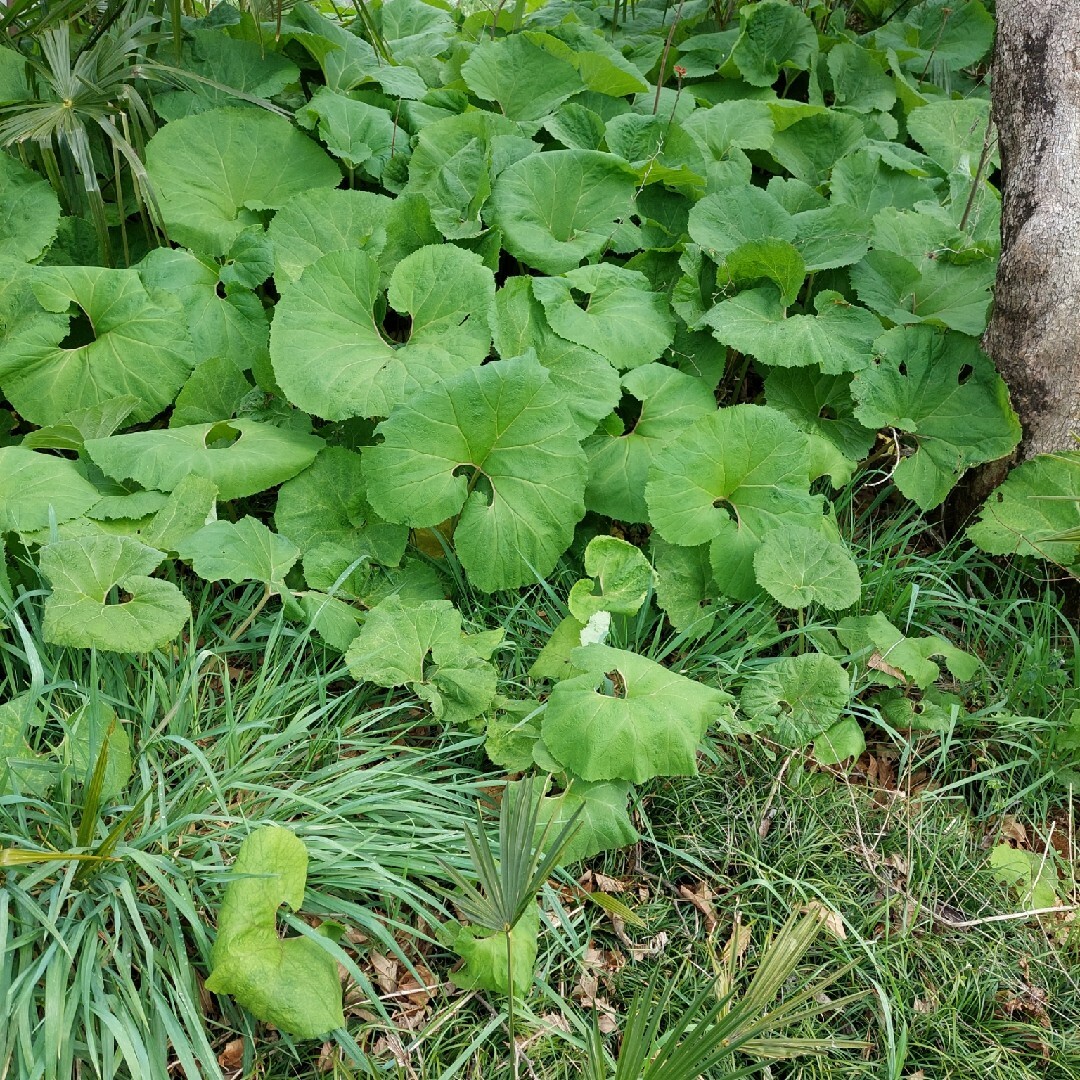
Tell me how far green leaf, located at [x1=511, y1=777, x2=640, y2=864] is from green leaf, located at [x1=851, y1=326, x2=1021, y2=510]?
1.08 meters


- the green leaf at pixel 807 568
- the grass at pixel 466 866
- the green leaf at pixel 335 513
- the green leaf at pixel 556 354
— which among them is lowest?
the grass at pixel 466 866

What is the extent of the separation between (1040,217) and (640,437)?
1.02 meters

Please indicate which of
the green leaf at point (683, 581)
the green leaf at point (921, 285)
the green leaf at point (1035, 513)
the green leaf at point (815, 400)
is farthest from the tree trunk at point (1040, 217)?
the green leaf at point (683, 581)

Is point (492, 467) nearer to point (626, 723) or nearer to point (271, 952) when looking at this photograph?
point (626, 723)

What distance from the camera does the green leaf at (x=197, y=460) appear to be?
218 cm

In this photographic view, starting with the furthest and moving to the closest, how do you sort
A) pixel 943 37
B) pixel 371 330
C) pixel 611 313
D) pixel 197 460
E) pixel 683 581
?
pixel 943 37
pixel 611 313
pixel 371 330
pixel 683 581
pixel 197 460

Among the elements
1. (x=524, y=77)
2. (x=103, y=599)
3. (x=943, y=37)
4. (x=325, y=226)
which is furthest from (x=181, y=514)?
(x=943, y=37)

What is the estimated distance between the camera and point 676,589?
2287 mm

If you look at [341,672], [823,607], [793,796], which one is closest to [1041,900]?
[793,796]

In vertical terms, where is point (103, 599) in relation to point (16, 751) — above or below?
above

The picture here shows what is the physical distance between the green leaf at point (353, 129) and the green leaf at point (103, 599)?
1.32m

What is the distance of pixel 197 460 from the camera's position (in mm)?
2193

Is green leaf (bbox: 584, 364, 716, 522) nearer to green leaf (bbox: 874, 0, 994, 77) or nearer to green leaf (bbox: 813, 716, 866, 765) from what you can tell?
green leaf (bbox: 813, 716, 866, 765)

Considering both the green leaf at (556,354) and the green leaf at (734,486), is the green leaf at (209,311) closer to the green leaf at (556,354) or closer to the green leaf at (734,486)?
the green leaf at (556,354)
